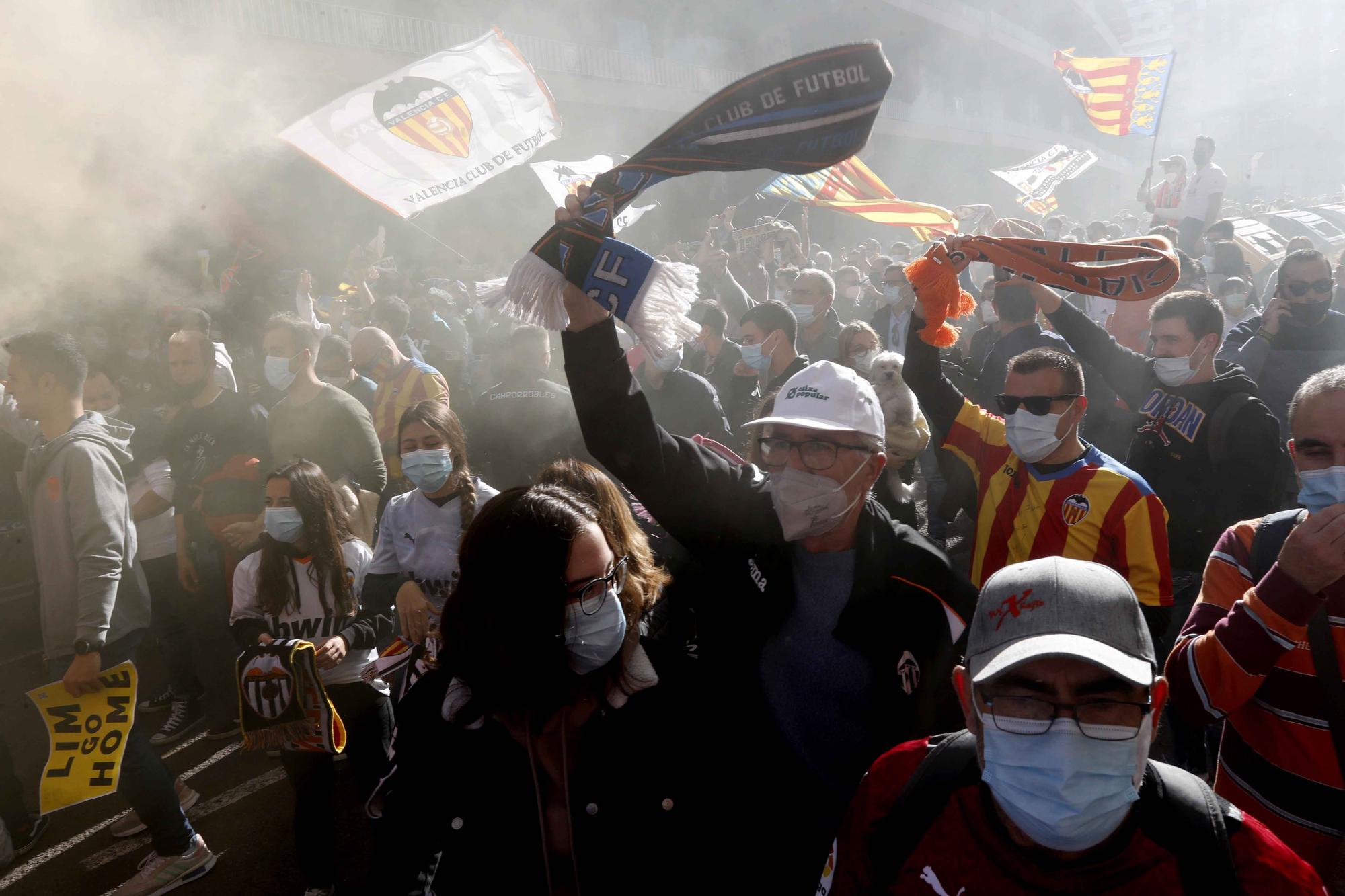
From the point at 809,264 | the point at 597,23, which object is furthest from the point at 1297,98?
the point at 809,264

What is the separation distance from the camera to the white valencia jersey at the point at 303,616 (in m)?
3.25

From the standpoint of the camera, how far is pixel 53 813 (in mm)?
4008

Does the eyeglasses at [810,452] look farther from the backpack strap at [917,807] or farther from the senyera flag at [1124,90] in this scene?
the senyera flag at [1124,90]

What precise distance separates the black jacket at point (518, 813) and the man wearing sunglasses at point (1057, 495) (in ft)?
5.22

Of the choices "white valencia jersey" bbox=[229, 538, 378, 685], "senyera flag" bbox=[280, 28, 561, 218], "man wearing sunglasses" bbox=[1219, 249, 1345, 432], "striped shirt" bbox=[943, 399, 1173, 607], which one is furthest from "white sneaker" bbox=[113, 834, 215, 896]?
"man wearing sunglasses" bbox=[1219, 249, 1345, 432]

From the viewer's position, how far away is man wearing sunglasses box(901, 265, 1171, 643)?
2.50 m

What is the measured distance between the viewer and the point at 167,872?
3322mm

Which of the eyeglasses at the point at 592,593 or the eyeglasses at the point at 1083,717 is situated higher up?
the eyeglasses at the point at 592,593

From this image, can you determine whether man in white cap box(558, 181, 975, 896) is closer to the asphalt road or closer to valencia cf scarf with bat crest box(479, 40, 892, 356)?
valencia cf scarf with bat crest box(479, 40, 892, 356)

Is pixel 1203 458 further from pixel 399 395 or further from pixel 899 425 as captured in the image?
pixel 399 395

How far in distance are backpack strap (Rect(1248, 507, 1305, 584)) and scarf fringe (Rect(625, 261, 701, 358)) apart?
1395 mm

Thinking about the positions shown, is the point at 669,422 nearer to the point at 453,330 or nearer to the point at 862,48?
the point at 862,48

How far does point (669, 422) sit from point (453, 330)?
15.3ft

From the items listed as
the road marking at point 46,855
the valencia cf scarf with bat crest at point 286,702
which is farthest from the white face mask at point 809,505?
the road marking at point 46,855
